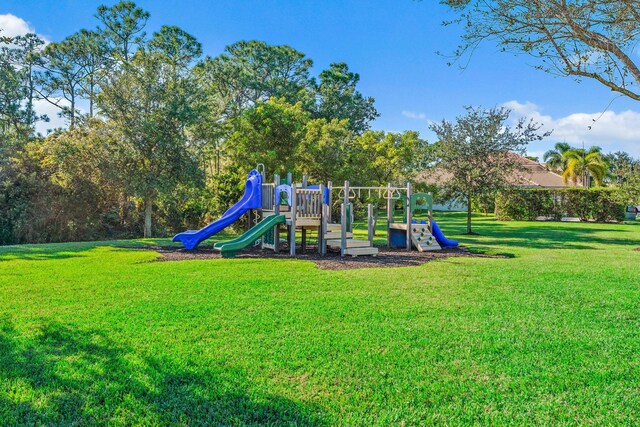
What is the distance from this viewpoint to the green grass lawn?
10.0 feet

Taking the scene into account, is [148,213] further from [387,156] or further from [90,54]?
[90,54]

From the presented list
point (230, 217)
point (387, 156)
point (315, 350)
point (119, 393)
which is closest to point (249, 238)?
point (230, 217)

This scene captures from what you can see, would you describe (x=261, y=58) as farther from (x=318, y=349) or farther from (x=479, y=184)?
(x=318, y=349)

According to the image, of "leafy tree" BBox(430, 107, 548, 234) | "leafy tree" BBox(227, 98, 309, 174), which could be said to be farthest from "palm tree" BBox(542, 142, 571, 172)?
"leafy tree" BBox(227, 98, 309, 174)

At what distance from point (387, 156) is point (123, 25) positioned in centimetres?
2006

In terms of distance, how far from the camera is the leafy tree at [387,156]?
2238 centimetres

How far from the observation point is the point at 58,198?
19594 millimetres

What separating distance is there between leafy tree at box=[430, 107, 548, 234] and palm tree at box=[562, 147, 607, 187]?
81.2ft

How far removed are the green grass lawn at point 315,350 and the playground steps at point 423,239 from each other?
4.85m

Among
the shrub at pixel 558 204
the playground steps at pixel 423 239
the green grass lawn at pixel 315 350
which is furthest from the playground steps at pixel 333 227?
the shrub at pixel 558 204

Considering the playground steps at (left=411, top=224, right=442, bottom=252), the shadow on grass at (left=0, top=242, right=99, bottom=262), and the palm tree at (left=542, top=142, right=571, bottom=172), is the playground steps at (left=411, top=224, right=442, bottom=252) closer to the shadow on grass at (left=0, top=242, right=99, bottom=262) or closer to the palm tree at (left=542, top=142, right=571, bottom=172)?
the shadow on grass at (left=0, top=242, right=99, bottom=262)

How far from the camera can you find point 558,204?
2895cm

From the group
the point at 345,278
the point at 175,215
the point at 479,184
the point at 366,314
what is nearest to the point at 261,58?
the point at 175,215

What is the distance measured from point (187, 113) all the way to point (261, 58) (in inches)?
682
